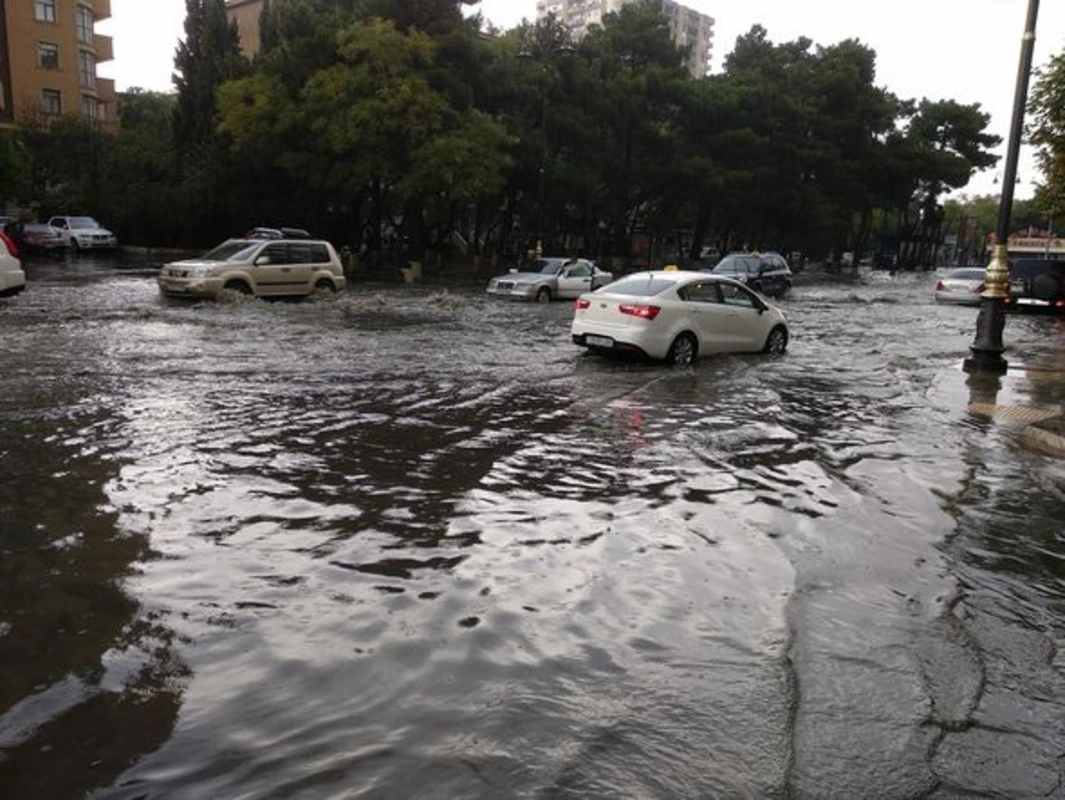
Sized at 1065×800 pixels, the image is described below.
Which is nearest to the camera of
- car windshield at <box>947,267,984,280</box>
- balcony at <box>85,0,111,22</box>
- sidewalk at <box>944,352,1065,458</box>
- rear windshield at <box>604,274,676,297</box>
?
sidewalk at <box>944,352,1065,458</box>

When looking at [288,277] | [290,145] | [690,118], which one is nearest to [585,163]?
[690,118]

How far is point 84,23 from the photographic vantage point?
6250 centimetres

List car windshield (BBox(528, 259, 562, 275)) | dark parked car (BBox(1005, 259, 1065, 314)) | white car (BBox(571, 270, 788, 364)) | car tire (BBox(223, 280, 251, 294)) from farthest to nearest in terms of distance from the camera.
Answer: car windshield (BBox(528, 259, 562, 275)) → dark parked car (BBox(1005, 259, 1065, 314)) → car tire (BBox(223, 280, 251, 294)) → white car (BBox(571, 270, 788, 364))

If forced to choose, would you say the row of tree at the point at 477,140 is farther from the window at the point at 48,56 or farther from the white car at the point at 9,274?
the white car at the point at 9,274

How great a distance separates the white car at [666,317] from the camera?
44.2 feet

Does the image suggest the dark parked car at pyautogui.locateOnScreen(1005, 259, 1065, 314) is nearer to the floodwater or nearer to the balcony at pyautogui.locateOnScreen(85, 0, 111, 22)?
the floodwater

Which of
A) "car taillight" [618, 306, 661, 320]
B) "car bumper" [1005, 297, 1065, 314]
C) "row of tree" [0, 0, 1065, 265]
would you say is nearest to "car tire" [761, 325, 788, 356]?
"car taillight" [618, 306, 661, 320]

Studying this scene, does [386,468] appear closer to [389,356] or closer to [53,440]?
[53,440]

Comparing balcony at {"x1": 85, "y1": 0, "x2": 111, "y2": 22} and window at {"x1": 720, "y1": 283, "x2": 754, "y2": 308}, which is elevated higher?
balcony at {"x1": 85, "y1": 0, "x2": 111, "y2": 22}

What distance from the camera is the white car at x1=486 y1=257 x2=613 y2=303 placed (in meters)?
28.0

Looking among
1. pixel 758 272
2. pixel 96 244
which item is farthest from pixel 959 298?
pixel 96 244

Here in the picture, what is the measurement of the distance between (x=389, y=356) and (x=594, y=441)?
21.3 feet

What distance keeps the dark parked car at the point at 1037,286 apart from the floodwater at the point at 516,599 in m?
19.4

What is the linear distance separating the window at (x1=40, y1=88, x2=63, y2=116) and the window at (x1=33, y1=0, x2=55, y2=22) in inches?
175
